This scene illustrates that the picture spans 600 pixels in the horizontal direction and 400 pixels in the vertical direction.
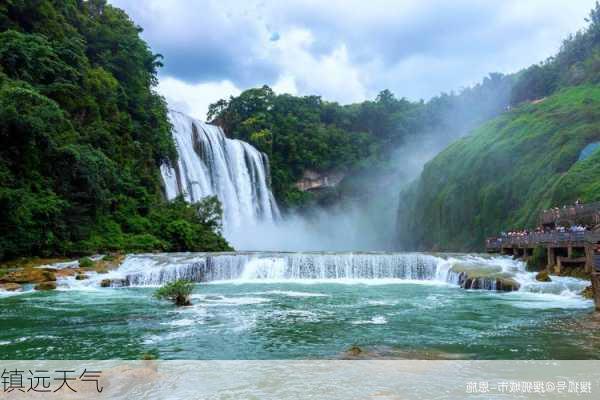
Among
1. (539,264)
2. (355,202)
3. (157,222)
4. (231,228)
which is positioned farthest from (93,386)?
(355,202)

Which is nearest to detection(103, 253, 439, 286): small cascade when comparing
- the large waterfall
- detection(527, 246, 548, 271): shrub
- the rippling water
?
the rippling water

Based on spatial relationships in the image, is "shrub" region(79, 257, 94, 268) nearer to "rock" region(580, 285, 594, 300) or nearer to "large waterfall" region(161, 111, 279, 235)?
"large waterfall" region(161, 111, 279, 235)

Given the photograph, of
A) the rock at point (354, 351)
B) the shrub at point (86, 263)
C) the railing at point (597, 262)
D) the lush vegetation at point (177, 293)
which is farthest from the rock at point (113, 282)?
the railing at point (597, 262)

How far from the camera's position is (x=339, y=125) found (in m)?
76.9

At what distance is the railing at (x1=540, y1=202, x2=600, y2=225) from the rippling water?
12.1ft

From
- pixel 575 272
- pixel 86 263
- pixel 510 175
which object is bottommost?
pixel 575 272

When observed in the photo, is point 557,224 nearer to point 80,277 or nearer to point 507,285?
point 507,285

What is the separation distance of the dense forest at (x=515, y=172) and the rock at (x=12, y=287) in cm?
2514

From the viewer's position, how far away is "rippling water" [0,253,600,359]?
8.93 m

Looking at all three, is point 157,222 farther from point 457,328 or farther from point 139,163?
point 457,328

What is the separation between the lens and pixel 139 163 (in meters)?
35.5

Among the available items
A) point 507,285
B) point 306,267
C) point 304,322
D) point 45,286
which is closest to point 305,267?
point 306,267

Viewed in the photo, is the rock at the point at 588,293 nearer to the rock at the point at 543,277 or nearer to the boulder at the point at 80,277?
the rock at the point at 543,277

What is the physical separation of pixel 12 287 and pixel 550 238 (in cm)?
2121
